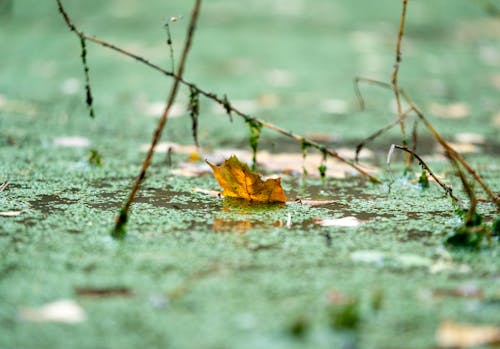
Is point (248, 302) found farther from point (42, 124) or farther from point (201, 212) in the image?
point (42, 124)

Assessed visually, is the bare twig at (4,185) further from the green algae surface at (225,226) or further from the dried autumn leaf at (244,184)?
the dried autumn leaf at (244,184)

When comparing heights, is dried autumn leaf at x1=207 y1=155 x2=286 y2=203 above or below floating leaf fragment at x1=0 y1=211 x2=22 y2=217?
above

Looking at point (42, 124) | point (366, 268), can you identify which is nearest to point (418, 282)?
point (366, 268)


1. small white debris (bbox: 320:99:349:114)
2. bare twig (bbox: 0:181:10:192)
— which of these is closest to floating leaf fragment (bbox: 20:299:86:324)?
bare twig (bbox: 0:181:10:192)

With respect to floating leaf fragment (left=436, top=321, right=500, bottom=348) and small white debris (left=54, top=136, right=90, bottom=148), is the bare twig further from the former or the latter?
floating leaf fragment (left=436, top=321, right=500, bottom=348)

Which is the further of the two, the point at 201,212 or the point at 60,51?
the point at 60,51

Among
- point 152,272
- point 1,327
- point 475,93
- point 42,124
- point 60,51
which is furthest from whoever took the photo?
point 60,51
